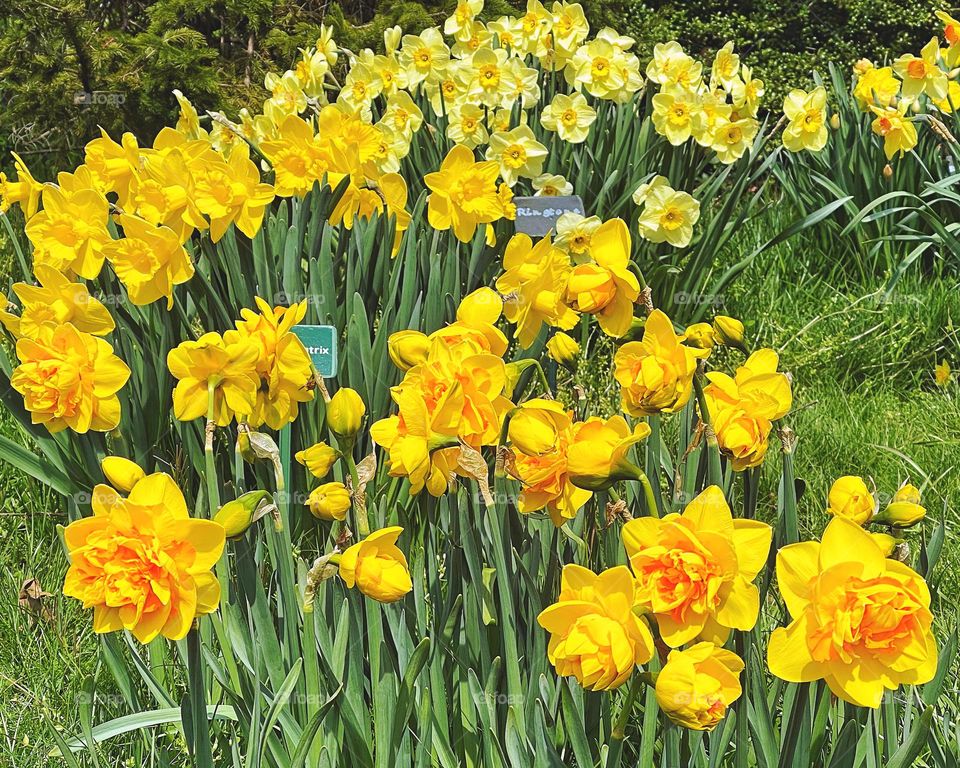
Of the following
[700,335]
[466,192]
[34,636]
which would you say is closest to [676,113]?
[466,192]

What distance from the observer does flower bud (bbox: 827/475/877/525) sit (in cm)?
100

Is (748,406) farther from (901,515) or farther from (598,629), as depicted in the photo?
(598,629)

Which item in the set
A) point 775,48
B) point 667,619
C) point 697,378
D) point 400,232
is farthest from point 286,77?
point 775,48

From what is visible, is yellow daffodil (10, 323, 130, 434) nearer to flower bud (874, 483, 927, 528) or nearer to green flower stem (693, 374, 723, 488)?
green flower stem (693, 374, 723, 488)

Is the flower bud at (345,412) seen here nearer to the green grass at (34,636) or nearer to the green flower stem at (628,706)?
the green flower stem at (628,706)

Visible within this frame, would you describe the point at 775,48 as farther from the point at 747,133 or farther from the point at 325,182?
the point at 325,182

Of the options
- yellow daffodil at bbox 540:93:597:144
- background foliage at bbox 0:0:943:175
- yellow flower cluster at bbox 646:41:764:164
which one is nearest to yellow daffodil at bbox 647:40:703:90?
yellow flower cluster at bbox 646:41:764:164

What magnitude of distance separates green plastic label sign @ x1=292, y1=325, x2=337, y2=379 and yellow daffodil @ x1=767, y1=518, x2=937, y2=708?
963 mm

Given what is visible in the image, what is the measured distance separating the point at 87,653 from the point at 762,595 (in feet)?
3.99

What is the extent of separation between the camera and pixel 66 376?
1265 mm

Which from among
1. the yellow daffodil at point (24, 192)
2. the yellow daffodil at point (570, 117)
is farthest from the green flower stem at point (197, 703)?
the yellow daffodil at point (570, 117)

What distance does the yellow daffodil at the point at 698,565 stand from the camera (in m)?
0.81

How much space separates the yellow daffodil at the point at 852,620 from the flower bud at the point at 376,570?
14.1 inches

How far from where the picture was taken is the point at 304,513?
1.97 meters
